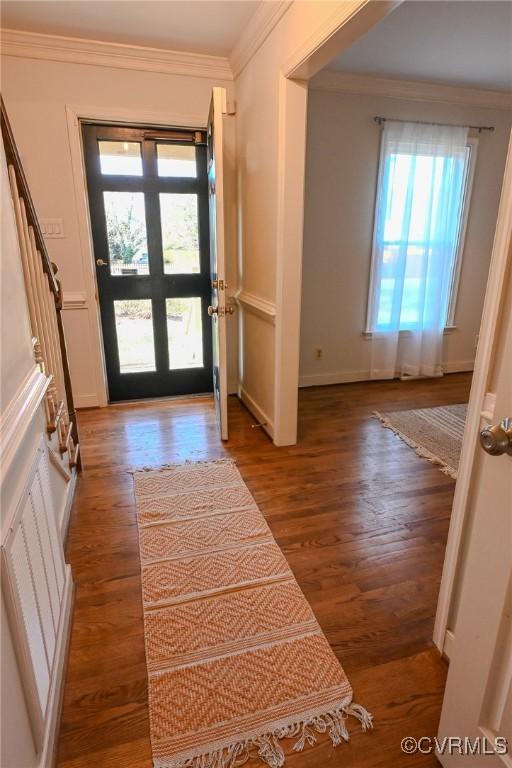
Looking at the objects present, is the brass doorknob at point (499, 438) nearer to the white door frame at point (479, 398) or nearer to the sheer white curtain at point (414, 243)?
the white door frame at point (479, 398)

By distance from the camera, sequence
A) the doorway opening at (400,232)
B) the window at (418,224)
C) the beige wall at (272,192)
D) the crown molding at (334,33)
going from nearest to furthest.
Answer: the crown molding at (334,33) < the beige wall at (272,192) < the doorway opening at (400,232) < the window at (418,224)

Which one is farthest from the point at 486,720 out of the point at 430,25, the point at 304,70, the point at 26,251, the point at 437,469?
the point at 430,25

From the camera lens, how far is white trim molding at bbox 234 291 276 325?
264cm

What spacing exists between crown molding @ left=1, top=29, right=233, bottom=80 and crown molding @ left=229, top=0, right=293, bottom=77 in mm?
180

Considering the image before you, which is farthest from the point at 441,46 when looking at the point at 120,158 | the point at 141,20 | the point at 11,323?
the point at 11,323

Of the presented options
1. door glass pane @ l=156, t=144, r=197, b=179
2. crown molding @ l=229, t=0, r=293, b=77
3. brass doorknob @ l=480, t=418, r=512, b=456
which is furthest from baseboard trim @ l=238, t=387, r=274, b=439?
crown molding @ l=229, t=0, r=293, b=77

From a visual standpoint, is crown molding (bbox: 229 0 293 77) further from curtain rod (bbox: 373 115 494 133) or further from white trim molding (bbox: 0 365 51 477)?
white trim molding (bbox: 0 365 51 477)

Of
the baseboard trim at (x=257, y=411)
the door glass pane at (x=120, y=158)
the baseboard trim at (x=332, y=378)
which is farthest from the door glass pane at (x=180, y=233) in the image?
the baseboard trim at (x=332, y=378)

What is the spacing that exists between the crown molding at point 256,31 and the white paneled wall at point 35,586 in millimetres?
2363

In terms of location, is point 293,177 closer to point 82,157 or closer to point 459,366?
point 82,157

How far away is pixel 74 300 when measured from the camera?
10.2 ft

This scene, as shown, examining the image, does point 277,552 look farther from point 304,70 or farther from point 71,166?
point 71,166

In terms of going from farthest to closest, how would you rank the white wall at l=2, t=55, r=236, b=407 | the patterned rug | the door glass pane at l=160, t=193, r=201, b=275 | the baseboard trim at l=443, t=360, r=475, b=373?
the baseboard trim at l=443, t=360, r=475, b=373, the door glass pane at l=160, t=193, r=201, b=275, the white wall at l=2, t=55, r=236, b=407, the patterned rug

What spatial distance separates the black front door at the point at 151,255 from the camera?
305 centimetres
